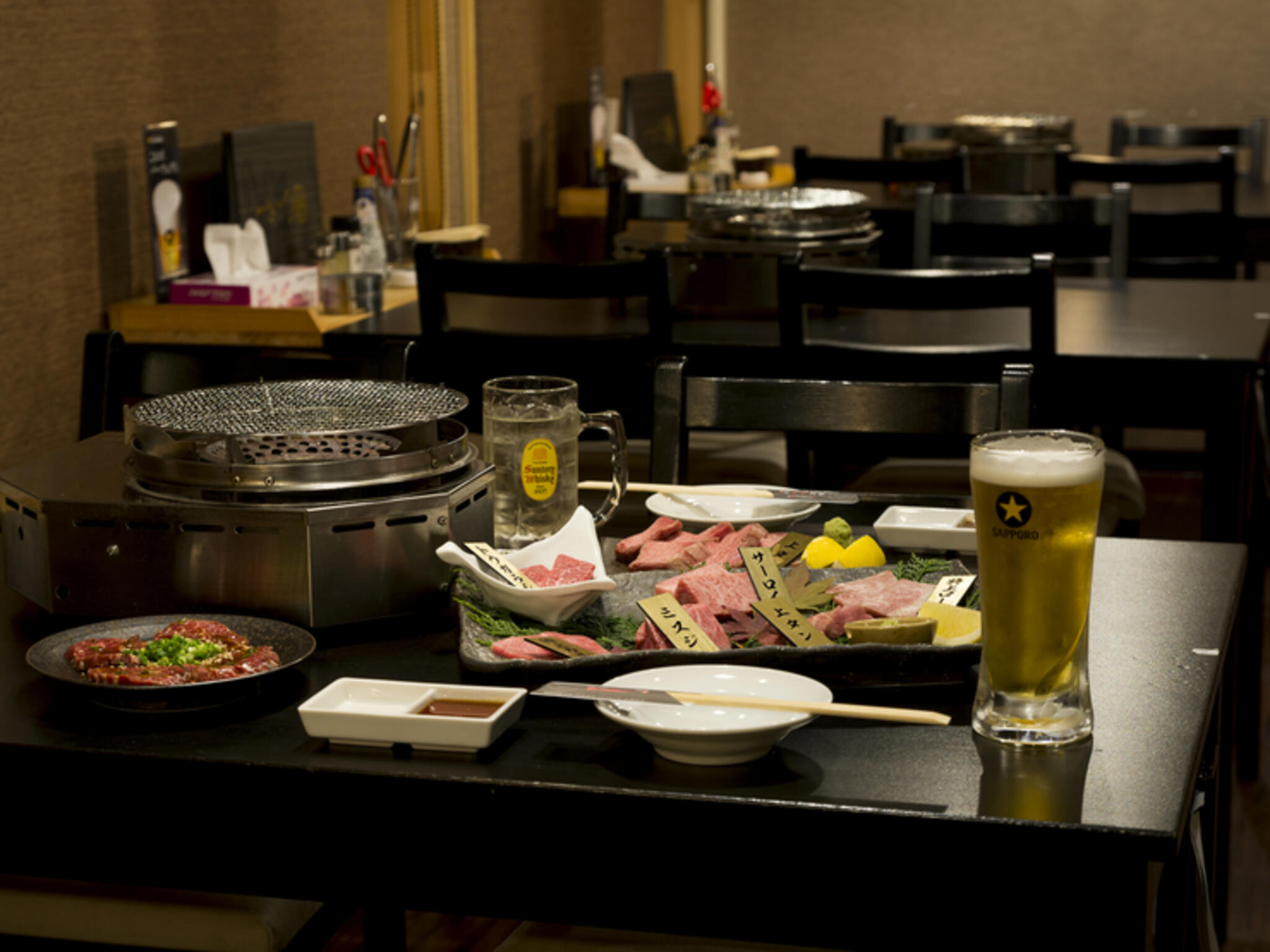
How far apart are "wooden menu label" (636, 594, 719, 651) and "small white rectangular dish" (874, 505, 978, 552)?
1.25ft

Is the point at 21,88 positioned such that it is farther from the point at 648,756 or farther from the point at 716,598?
the point at 648,756

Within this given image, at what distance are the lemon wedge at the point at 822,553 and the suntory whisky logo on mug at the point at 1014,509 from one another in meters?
0.43

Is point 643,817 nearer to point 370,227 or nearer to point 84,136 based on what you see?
point 84,136

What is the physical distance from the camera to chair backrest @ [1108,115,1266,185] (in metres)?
6.09

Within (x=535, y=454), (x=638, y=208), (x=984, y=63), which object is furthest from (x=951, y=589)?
(x=984, y=63)

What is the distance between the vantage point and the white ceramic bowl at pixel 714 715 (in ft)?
3.09

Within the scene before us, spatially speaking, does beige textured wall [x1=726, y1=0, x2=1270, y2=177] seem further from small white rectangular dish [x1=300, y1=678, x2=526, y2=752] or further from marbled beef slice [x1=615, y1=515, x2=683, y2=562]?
small white rectangular dish [x1=300, y1=678, x2=526, y2=752]

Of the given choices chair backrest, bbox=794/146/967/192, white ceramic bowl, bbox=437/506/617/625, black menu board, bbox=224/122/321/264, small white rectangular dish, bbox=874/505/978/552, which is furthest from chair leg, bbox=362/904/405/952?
chair backrest, bbox=794/146/967/192

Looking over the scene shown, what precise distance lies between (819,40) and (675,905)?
7.06 metres

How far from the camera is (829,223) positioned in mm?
3111

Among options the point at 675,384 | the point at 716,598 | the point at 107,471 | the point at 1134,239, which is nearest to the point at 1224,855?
the point at 675,384

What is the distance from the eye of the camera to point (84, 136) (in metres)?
2.83

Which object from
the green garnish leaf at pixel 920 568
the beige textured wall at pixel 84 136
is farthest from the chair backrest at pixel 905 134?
the green garnish leaf at pixel 920 568

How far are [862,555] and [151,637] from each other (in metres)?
0.62
